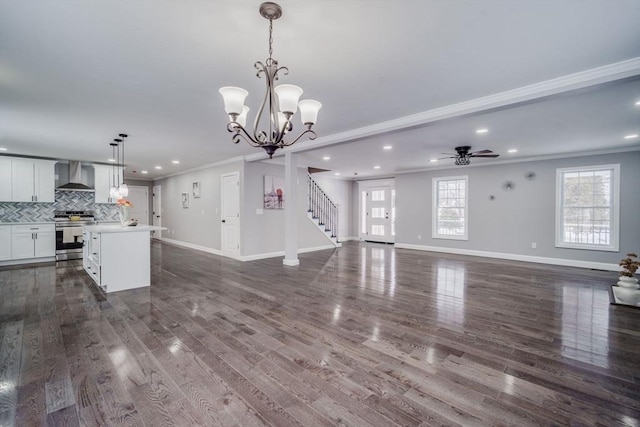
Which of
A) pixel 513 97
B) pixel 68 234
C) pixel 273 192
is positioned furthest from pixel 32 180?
pixel 513 97

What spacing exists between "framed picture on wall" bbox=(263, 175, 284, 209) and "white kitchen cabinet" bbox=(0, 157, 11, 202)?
570 cm

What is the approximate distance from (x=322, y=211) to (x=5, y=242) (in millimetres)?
7879

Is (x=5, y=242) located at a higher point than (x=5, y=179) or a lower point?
lower

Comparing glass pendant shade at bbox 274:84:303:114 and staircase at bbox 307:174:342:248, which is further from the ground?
glass pendant shade at bbox 274:84:303:114

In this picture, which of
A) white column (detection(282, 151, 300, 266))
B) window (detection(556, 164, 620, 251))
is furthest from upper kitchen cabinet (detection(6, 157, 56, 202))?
window (detection(556, 164, 620, 251))

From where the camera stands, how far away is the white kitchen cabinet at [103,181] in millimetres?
7730

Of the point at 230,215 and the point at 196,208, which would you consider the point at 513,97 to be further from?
the point at 196,208

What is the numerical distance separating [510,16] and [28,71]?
4.19 m

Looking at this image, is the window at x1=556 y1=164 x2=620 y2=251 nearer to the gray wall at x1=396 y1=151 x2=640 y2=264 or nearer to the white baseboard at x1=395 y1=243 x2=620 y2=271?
the gray wall at x1=396 y1=151 x2=640 y2=264

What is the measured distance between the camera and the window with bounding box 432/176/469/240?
27.0 feet

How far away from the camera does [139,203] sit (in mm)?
11172

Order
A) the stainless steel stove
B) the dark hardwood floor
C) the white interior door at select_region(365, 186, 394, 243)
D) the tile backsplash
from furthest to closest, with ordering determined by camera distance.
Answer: the white interior door at select_region(365, 186, 394, 243) < the stainless steel stove < the tile backsplash < the dark hardwood floor

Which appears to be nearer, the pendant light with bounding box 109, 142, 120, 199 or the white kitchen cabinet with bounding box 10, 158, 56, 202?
the pendant light with bounding box 109, 142, 120, 199

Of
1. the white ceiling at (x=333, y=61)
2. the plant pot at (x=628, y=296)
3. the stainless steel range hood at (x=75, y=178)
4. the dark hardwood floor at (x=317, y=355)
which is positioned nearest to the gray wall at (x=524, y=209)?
the white ceiling at (x=333, y=61)
